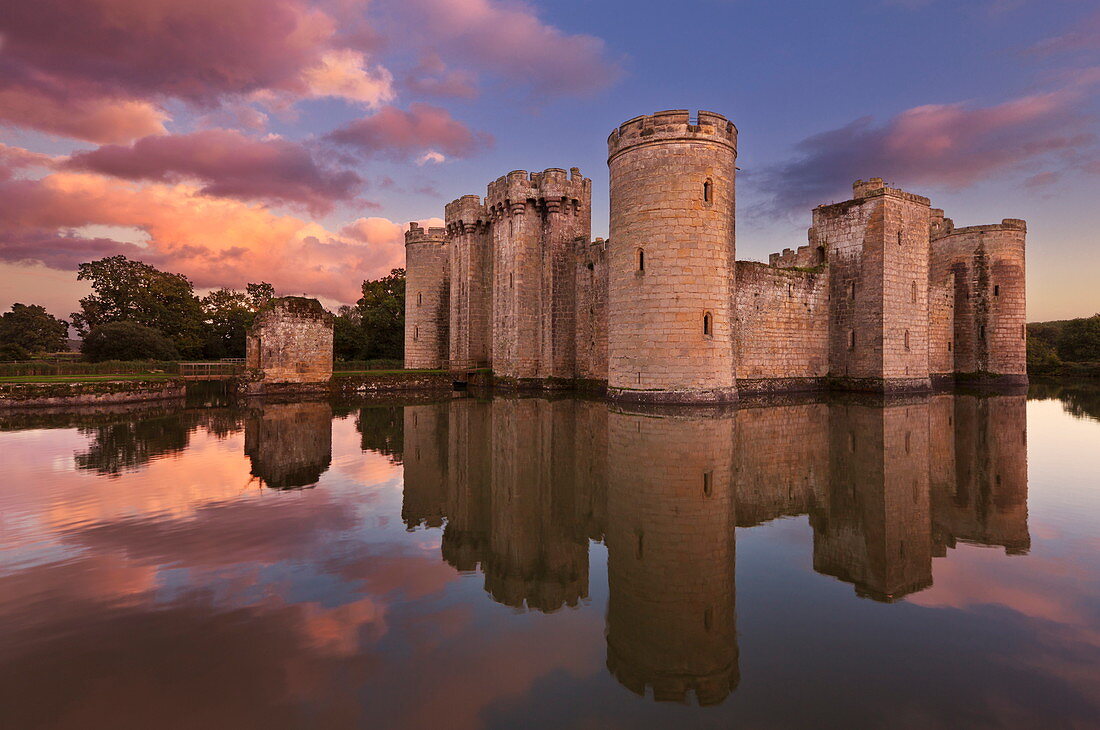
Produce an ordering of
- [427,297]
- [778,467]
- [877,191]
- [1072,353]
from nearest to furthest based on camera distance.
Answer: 1. [778,467]
2. [877,191]
3. [427,297]
4. [1072,353]

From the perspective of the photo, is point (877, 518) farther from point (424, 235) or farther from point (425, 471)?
point (424, 235)

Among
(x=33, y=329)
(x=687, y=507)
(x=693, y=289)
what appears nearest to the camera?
(x=687, y=507)

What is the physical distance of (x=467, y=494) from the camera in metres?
8.11

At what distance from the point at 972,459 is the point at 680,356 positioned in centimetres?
850

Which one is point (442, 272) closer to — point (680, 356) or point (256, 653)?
point (680, 356)

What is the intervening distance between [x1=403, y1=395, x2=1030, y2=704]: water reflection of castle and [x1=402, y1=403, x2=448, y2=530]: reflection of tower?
0.05 m

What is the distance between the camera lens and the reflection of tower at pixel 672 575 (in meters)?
3.45

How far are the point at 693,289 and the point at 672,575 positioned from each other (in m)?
14.1

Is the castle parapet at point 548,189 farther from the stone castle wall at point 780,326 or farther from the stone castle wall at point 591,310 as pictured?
the stone castle wall at point 780,326

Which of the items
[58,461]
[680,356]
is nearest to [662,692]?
[58,461]

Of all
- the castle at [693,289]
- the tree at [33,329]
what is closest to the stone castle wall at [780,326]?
the castle at [693,289]

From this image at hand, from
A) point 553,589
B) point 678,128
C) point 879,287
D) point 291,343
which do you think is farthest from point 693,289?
point 291,343

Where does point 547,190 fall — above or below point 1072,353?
above

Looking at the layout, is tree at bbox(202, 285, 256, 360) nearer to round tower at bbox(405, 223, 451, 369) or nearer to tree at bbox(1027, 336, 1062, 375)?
round tower at bbox(405, 223, 451, 369)
